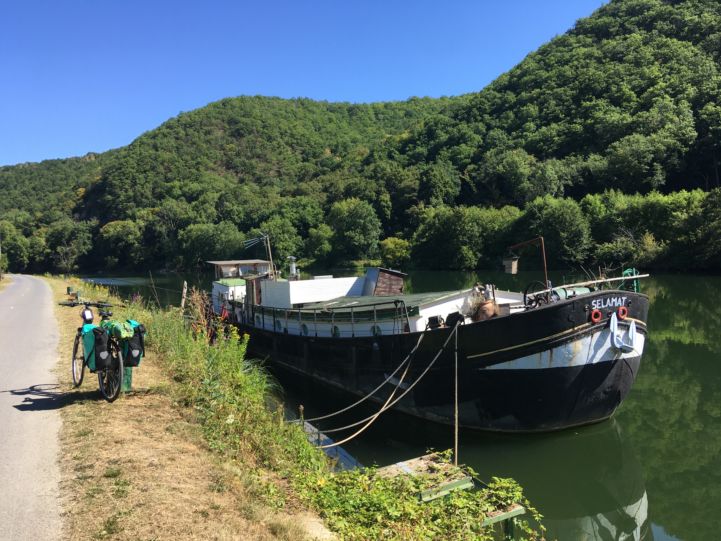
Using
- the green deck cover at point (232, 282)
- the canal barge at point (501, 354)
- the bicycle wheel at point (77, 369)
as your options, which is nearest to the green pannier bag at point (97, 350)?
the bicycle wheel at point (77, 369)

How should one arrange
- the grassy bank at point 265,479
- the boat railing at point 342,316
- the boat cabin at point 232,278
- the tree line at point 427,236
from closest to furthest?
the grassy bank at point 265,479 < the boat railing at point 342,316 < the boat cabin at point 232,278 < the tree line at point 427,236

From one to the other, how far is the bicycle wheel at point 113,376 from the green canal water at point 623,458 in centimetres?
522

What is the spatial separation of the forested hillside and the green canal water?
3697 centimetres

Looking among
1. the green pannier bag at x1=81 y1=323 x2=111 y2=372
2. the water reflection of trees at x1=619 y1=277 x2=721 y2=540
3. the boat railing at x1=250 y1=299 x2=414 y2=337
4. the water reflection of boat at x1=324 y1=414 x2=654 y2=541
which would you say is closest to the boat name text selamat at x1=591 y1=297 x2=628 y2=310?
the water reflection of boat at x1=324 y1=414 x2=654 y2=541

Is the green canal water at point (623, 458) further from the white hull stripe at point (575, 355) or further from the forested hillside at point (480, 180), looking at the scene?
the forested hillside at point (480, 180)

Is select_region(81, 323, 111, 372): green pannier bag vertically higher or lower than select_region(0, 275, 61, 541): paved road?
higher

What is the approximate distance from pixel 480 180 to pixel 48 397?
286 ft

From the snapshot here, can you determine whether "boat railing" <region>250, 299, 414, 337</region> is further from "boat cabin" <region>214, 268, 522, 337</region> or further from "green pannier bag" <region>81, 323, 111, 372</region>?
"green pannier bag" <region>81, 323, 111, 372</region>

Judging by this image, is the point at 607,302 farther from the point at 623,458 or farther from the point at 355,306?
the point at 355,306

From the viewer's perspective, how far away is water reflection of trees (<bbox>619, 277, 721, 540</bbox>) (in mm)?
8259

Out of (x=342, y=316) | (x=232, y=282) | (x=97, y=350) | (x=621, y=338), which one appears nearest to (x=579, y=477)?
(x=621, y=338)

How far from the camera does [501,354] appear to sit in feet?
33.4

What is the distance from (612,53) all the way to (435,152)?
3716cm

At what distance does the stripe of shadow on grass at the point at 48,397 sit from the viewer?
25.0 feet
